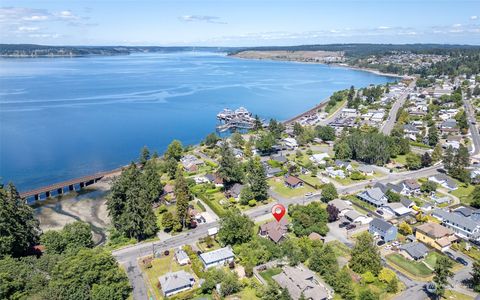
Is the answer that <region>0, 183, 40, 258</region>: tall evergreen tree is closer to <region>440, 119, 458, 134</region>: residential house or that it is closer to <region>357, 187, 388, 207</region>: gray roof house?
<region>357, 187, 388, 207</region>: gray roof house

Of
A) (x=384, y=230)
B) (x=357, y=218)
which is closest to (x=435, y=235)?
(x=384, y=230)

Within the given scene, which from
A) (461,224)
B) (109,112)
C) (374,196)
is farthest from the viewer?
(109,112)

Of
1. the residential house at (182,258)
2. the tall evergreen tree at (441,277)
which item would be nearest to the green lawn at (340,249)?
the tall evergreen tree at (441,277)

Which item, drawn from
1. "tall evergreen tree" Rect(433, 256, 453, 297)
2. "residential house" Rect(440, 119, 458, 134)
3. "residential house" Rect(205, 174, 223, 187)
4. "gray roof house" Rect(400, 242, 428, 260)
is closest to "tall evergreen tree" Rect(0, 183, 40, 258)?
"residential house" Rect(205, 174, 223, 187)

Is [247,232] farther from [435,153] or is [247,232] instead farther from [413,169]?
[435,153]

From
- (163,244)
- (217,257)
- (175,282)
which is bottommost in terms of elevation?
(163,244)

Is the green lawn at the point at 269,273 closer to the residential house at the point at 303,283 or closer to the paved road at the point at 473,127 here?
the residential house at the point at 303,283

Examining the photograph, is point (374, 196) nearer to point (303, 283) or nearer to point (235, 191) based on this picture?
point (235, 191)
